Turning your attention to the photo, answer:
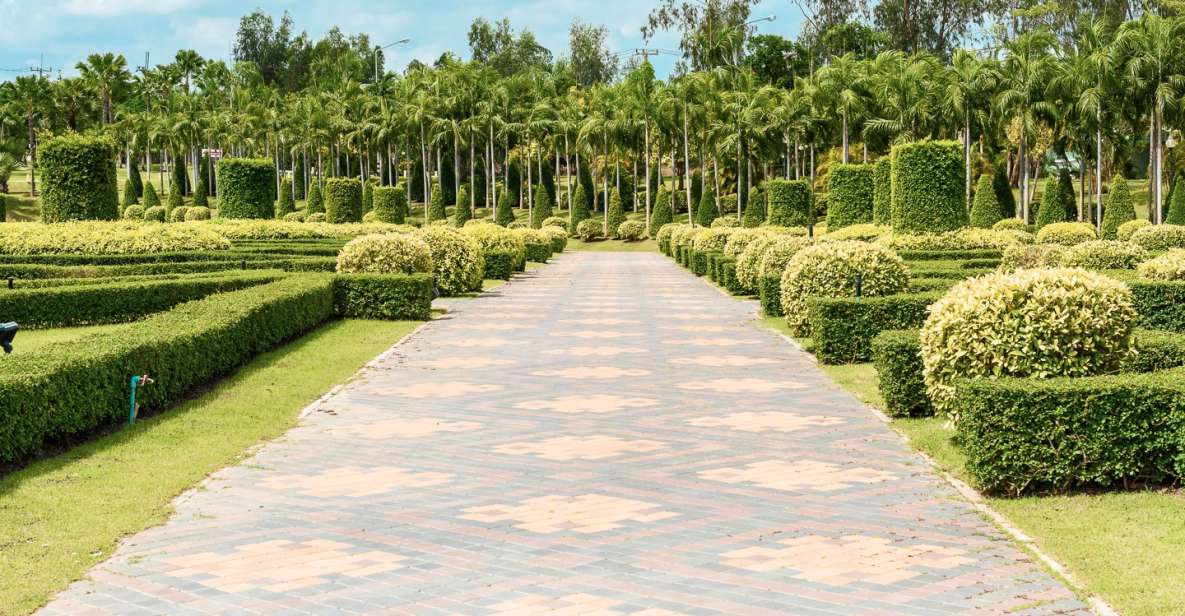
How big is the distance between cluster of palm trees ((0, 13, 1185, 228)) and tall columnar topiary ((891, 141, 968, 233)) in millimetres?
22586

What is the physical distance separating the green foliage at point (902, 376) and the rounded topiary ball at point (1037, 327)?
1.11m

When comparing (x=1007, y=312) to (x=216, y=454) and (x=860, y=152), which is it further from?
(x=860, y=152)

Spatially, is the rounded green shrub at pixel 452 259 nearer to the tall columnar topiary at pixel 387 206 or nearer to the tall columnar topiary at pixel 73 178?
the tall columnar topiary at pixel 73 178

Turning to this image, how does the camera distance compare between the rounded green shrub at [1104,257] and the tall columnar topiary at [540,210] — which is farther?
the tall columnar topiary at [540,210]

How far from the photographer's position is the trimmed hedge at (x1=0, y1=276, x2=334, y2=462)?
30.5 ft

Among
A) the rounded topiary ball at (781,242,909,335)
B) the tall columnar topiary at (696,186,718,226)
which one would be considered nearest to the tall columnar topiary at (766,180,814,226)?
the tall columnar topiary at (696,186,718,226)

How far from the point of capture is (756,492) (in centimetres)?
858

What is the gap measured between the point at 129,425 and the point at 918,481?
21.8 feet

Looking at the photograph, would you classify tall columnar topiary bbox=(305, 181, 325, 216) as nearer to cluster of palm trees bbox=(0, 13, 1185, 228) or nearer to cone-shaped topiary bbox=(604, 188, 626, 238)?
cluster of palm trees bbox=(0, 13, 1185, 228)

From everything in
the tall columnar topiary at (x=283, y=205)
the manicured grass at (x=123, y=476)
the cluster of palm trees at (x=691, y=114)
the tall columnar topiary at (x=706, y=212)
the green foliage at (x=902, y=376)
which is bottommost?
the manicured grass at (x=123, y=476)

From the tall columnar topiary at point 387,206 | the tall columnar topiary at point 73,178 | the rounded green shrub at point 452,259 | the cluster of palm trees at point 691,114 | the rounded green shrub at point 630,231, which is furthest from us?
the rounded green shrub at point 630,231

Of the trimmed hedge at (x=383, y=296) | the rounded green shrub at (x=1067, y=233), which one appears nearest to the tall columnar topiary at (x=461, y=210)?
the rounded green shrub at (x=1067, y=233)

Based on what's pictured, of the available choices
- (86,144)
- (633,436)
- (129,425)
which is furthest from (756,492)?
(86,144)

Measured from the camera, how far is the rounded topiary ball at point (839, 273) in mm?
17594
